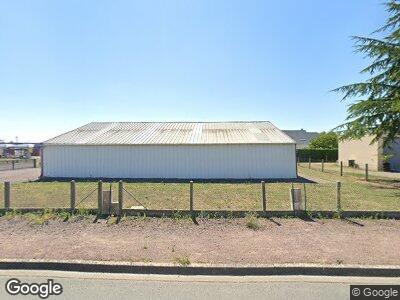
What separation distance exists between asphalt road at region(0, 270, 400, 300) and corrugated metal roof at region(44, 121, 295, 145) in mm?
16289

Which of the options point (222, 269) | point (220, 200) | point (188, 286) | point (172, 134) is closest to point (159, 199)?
point (220, 200)

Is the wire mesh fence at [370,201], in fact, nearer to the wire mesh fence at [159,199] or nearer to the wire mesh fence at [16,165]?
the wire mesh fence at [159,199]

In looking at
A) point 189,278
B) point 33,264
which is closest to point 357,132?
point 189,278

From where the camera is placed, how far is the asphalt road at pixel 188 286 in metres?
4.50

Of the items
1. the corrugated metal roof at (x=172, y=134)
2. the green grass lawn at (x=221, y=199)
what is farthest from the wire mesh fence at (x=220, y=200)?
the corrugated metal roof at (x=172, y=134)

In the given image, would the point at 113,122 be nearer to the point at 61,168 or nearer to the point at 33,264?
the point at 61,168

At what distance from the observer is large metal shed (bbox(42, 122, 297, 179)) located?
21047 mm

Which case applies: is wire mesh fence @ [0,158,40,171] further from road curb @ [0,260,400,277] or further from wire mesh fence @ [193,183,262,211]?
road curb @ [0,260,400,277]

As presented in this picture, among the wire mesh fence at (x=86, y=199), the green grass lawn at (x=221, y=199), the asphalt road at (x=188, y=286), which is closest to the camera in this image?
the asphalt road at (x=188, y=286)

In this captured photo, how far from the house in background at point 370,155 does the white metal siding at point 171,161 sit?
11.0m

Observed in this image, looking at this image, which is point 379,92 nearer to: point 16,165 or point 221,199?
point 221,199

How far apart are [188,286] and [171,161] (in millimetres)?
16818

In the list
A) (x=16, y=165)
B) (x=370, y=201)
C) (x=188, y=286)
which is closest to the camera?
(x=188, y=286)

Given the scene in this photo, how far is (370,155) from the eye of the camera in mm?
32688
